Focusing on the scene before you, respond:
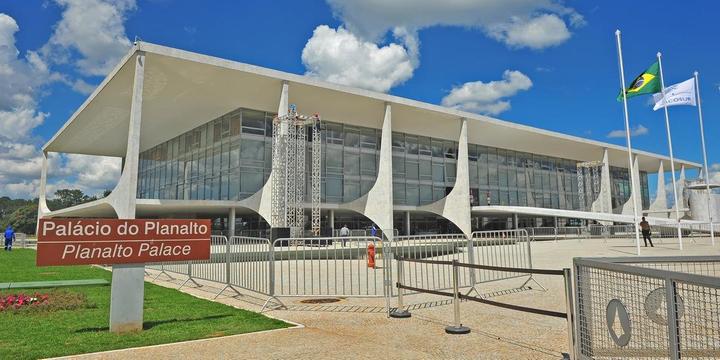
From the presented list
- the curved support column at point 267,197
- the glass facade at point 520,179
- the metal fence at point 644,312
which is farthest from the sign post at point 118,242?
the glass facade at point 520,179

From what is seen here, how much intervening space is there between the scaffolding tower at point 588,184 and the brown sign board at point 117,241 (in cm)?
5909

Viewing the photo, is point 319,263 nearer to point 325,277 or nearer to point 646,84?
point 325,277

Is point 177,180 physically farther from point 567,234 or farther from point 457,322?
point 457,322

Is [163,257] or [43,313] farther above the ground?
[163,257]

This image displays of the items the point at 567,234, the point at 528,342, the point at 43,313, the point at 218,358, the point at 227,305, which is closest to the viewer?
the point at 218,358

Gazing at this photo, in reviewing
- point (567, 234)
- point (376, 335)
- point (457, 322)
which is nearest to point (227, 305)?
Result: point (376, 335)

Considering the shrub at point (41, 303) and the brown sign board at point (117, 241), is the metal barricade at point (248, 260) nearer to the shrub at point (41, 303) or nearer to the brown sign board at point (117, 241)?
the brown sign board at point (117, 241)

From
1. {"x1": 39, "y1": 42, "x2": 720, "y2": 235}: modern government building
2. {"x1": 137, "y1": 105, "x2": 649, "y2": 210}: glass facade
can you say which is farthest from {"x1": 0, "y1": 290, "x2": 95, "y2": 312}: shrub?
{"x1": 137, "y1": 105, "x2": 649, "y2": 210}: glass facade

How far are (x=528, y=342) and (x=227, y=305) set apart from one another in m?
6.05

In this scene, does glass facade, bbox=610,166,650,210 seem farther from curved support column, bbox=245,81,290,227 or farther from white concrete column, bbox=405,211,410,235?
curved support column, bbox=245,81,290,227

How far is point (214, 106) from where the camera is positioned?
35.9 meters

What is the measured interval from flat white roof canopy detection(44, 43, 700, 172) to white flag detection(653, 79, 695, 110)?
1839cm

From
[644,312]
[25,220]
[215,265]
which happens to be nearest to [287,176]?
[215,265]

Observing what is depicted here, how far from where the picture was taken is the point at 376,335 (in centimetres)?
687
